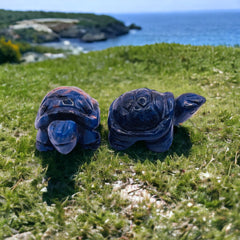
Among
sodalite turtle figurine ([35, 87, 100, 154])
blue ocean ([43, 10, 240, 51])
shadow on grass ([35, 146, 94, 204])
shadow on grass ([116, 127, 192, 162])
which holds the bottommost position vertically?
shadow on grass ([35, 146, 94, 204])

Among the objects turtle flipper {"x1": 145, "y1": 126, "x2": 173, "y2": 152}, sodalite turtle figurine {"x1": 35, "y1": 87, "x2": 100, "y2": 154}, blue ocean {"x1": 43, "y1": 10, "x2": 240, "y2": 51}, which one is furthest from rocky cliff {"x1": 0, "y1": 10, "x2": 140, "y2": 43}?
turtle flipper {"x1": 145, "y1": 126, "x2": 173, "y2": 152}

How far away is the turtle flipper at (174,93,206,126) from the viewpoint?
3.62m

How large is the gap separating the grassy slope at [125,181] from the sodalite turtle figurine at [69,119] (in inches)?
8.6

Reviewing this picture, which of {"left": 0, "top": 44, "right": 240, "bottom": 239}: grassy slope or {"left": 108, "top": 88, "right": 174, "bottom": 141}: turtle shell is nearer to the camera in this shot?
{"left": 0, "top": 44, "right": 240, "bottom": 239}: grassy slope

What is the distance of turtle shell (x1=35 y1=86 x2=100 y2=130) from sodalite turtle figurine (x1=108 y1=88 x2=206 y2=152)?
0.36m

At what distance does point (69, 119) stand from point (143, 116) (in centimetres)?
102

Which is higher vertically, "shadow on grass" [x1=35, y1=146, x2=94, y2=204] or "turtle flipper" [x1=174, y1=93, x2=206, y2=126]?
"turtle flipper" [x1=174, y1=93, x2=206, y2=126]

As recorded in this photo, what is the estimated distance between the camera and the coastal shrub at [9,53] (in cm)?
863

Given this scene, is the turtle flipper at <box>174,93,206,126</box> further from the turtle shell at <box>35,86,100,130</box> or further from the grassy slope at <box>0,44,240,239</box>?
the turtle shell at <box>35,86,100,130</box>

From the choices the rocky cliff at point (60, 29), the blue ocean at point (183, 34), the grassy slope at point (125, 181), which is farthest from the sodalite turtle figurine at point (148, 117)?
the rocky cliff at point (60, 29)

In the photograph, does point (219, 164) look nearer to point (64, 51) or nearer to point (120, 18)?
point (64, 51)

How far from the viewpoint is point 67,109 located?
11.0ft

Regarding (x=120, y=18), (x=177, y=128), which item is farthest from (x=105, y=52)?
(x=177, y=128)

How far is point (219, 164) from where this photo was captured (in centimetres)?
329
